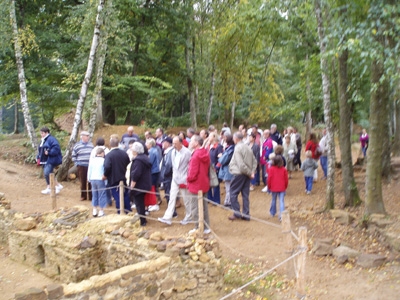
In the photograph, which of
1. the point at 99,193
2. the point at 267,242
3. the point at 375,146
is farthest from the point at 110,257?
the point at 375,146

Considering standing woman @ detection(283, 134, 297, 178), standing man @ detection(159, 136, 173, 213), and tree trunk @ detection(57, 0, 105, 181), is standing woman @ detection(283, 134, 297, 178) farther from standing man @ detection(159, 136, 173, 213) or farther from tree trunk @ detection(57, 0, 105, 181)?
tree trunk @ detection(57, 0, 105, 181)

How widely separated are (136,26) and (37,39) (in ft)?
19.1

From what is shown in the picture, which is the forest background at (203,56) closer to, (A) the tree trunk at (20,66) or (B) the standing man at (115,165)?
(A) the tree trunk at (20,66)

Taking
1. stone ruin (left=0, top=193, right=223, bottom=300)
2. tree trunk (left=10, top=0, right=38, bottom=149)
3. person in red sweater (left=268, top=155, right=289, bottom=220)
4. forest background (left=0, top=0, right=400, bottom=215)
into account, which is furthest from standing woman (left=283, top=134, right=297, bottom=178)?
tree trunk (left=10, top=0, right=38, bottom=149)

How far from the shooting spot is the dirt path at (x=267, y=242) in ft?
21.1

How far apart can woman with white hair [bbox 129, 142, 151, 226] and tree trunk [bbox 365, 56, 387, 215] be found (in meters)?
5.07

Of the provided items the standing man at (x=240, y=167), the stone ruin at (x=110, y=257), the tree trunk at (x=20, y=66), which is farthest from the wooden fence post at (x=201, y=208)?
the tree trunk at (x=20, y=66)

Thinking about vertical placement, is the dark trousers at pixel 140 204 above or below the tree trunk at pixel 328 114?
below

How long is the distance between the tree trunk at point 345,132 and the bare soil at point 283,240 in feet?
1.39

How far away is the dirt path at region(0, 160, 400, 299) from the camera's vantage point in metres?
6.43

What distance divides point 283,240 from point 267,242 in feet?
1.26

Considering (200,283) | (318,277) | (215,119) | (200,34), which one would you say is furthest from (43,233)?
(215,119)

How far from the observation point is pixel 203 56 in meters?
24.7

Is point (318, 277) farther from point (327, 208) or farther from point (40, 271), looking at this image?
point (40, 271)
